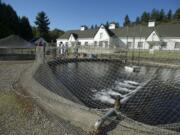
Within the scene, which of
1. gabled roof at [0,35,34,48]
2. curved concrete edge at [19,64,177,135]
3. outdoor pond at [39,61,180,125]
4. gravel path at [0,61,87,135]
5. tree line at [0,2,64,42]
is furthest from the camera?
tree line at [0,2,64,42]

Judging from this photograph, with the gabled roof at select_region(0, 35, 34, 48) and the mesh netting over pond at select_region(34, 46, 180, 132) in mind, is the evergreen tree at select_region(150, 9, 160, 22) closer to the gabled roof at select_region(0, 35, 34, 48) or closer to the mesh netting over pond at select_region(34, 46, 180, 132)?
the gabled roof at select_region(0, 35, 34, 48)

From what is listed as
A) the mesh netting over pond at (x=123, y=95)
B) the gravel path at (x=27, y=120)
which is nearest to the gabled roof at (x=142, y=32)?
the mesh netting over pond at (x=123, y=95)

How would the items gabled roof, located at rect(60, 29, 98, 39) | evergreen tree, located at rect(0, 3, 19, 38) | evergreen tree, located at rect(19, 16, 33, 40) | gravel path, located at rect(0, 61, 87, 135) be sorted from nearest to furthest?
1. gravel path, located at rect(0, 61, 87, 135)
2. evergreen tree, located at rect(0, 3, 19, 38)
3. gabled roof, located at rect(60, 29, 98, 39)
4. evergreen tree, located at rect(19, 16, 33, 40)

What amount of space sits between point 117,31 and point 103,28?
11.6 ft

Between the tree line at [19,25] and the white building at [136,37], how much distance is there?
8840mm

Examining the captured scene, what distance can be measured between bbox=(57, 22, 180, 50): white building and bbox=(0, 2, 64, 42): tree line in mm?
8840

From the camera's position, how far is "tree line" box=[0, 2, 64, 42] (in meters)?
33.3

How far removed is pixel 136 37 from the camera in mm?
Answer: 37438

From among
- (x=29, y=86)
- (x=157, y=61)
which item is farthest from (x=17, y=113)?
(x=157, y=61)

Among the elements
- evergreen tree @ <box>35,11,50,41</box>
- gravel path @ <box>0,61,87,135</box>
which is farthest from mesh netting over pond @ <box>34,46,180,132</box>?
evergreen tree @ <box>35,11,50,41</box>

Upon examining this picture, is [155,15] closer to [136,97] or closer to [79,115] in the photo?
[136,97]

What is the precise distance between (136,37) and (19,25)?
24106mm

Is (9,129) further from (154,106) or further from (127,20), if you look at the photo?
(127,20)

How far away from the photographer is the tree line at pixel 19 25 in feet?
109
